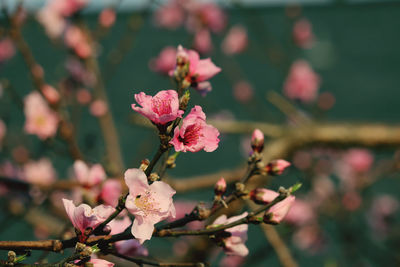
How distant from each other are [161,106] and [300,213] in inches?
112

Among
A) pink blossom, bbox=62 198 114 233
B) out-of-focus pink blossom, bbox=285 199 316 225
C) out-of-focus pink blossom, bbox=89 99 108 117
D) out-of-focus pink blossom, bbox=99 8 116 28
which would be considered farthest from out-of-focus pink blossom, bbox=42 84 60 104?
out-of-focus pink blossom, bbox=285 199 316 225

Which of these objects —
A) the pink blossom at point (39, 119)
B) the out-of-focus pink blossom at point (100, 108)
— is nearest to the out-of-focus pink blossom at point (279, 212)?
the pink blossom at point (39, 119)

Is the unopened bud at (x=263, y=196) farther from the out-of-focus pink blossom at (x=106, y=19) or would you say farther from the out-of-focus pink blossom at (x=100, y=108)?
the out-of-focus pink blossom at (x=106, y=19)

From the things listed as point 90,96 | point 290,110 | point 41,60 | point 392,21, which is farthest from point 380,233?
point 41,60

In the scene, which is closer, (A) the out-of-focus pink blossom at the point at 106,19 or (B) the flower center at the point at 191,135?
(B) the flower center at the point at 191,135

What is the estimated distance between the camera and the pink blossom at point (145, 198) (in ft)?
2.56

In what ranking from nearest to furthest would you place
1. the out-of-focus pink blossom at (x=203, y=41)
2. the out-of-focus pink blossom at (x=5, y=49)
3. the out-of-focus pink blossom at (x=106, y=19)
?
the out-of-focus pink blossom at (x=106, y=19) → the out-of-focus pink blossom at (x=203, y=41) → the out-of-focus pink blossom at (x=5, y=49)

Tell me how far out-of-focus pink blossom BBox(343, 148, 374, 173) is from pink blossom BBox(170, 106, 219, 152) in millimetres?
3729

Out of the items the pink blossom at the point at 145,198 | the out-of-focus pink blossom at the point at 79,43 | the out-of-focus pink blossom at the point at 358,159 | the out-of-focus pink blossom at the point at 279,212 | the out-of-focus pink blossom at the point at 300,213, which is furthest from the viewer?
the out-of-focus pink blossom at the point at 358,159

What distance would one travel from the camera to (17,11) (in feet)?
6.11

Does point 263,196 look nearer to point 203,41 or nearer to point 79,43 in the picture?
point 79,43

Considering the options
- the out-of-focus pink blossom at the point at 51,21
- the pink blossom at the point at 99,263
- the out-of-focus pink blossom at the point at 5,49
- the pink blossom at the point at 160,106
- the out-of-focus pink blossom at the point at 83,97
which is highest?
the out-of-focus pink blossom at the point at 5,49

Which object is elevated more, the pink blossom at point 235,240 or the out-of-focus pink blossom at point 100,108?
the out-of-focus pink blossom at point 100,108

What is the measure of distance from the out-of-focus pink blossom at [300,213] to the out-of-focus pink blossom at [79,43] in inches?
75.8
